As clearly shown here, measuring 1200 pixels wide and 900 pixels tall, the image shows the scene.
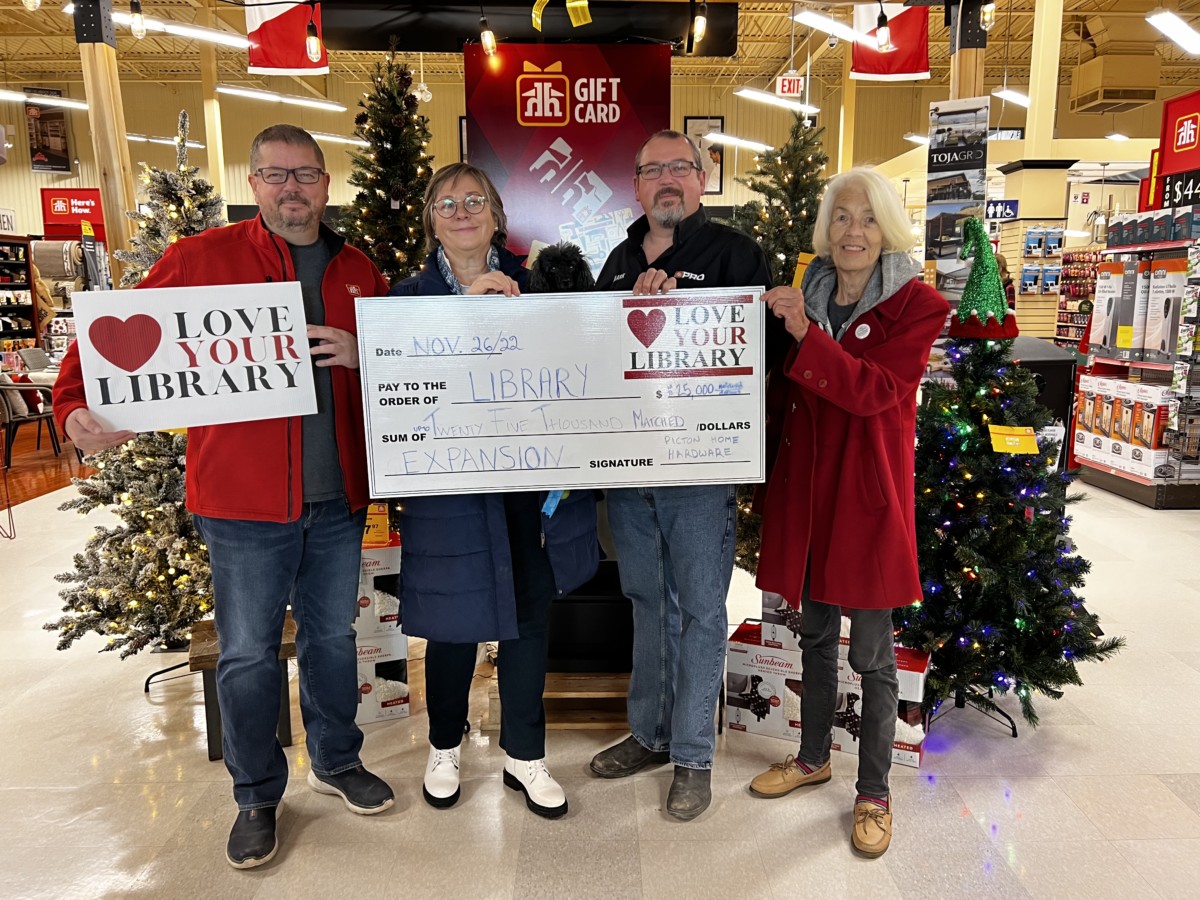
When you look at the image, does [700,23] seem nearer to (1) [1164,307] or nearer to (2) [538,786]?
(2) [538,786]

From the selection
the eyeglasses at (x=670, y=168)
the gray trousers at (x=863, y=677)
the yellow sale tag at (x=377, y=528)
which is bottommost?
the gray trousers at (x=863, y=677)

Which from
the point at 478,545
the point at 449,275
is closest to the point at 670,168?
the point at 449,275

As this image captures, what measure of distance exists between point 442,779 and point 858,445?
1559mm

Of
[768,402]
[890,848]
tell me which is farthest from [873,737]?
[768,402]

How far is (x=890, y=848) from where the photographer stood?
2205 millimetres

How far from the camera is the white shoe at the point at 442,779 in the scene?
236 cm

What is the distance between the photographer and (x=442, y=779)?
7.77 feet

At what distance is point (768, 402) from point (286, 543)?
55.0 inches

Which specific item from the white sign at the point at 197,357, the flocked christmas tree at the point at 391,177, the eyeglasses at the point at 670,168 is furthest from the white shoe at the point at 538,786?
the flocked christmas tree at the point at 391,177

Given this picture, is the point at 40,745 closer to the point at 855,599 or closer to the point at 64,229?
the point at 855,599

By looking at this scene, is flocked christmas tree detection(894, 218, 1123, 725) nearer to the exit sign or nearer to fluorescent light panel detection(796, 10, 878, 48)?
fluorescent light panel detection(796, 10, 878, 48)

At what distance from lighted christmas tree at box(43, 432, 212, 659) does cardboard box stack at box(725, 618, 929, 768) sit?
2.15m

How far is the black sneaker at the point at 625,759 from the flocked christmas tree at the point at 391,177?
2.49 meters

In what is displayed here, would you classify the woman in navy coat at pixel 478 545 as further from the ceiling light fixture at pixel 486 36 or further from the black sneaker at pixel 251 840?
the ceiling light fixture at pixel 486 36
